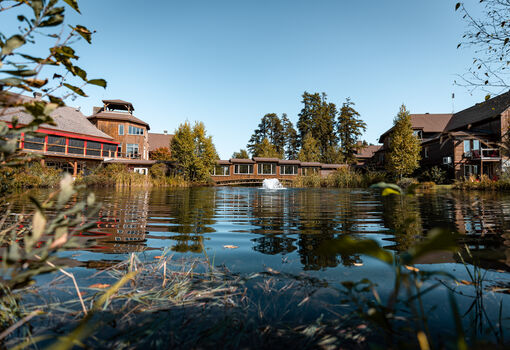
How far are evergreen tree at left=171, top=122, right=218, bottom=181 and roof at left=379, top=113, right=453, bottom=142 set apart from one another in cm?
2719

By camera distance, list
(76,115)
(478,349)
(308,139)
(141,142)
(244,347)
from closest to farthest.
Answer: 1. (478,349)
2. (244,347)
3. (76,115)
4. (141,142)
5. (308,139)

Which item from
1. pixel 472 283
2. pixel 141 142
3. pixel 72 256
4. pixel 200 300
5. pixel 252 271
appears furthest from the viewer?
pixel 141 142

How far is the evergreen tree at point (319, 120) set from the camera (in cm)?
5253

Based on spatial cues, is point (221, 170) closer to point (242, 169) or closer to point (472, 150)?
point (242, 169)

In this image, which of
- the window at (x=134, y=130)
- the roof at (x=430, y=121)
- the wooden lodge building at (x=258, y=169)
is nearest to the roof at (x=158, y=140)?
the window at (x=134, y=130)

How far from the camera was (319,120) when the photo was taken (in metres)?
52.7

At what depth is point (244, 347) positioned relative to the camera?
1267mm

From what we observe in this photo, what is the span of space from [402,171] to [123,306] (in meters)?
32.8

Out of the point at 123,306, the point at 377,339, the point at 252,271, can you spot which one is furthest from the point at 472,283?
the point at 123,306

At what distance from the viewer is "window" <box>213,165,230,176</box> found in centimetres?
3969

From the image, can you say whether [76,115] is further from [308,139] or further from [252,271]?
[252,271]

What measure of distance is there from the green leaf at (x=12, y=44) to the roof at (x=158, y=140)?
5237 cm

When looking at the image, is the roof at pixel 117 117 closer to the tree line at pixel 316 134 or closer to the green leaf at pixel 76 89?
the tree line at pixel 316 134

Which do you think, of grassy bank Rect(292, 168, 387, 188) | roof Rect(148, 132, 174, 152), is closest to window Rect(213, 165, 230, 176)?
grassy bank Rect(292, 168, 387, 188)
